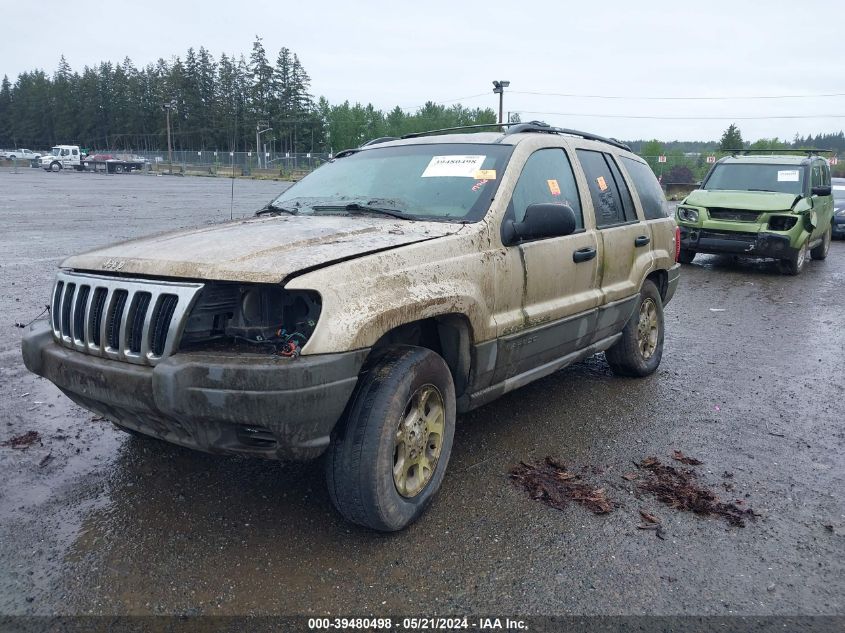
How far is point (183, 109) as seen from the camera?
101438 mm

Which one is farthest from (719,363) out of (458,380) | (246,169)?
(246,169)

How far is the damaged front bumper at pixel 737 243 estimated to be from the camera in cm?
1086

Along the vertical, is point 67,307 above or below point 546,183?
below

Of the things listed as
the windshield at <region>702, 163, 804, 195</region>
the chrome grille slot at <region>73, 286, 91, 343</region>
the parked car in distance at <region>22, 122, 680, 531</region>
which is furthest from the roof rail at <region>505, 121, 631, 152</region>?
the windshield at <region>702, 163, 804, 195</region>

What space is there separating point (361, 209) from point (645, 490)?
2.23 metres

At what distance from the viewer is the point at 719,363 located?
6102 mm

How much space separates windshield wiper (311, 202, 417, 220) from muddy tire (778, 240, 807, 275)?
9569 millimetres

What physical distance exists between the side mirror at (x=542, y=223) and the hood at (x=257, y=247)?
0.37 m

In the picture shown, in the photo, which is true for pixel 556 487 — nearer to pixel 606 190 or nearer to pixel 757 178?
pixel 606 190

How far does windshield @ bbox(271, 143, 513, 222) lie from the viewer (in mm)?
3740

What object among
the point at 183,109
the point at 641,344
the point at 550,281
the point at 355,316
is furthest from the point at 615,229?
the point at 183,109

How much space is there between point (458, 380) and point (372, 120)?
12894 cm

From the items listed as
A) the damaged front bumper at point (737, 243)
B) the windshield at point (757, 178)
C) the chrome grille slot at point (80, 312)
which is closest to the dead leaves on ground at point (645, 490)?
the chrome grille slot at point (80, 312)

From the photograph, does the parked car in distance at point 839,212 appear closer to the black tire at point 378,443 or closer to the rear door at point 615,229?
the rear door at point 615,229
